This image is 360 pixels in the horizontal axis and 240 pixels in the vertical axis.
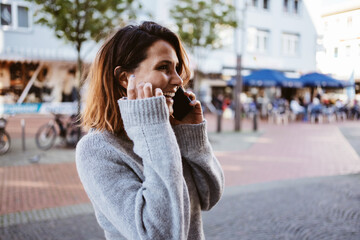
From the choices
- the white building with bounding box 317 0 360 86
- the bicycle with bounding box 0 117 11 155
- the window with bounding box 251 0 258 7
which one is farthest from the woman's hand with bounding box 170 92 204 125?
the window with bounding box 251 0 258 7

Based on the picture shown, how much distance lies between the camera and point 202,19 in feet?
43.1

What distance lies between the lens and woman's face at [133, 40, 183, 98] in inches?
49.3

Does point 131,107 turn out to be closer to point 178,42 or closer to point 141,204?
point 141,204

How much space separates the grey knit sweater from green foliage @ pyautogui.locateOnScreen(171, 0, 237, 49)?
12093 millimetres

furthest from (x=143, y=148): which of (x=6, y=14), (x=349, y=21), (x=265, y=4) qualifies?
(x=265, y=4)

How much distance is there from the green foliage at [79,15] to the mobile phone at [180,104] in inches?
303

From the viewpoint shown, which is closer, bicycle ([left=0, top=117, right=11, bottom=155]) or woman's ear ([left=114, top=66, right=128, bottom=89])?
woman's ear ([left=114, top=66, right=128, bottom=89])

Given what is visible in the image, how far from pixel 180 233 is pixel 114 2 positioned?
9.03 meters

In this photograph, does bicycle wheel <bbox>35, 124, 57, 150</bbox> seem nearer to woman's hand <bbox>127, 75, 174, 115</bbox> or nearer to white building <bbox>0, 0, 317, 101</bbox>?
white building <bbox>0, 0, 317, 101</bbox>

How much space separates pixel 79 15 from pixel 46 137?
3.56 meters

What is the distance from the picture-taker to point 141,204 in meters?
1.07

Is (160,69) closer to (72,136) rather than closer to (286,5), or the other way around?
(72,136)

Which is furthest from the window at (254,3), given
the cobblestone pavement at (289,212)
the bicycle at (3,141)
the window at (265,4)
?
the cobblestone pavement at (289,212)

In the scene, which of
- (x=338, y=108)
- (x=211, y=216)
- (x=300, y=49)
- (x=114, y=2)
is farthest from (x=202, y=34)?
(x=300, y=49)
